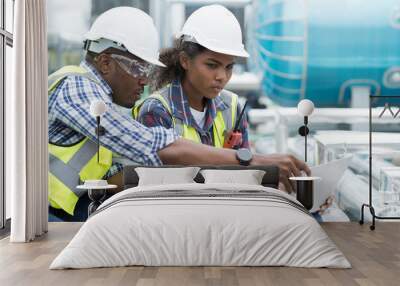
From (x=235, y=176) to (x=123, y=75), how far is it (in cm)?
157

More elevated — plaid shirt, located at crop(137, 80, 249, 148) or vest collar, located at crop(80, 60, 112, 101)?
vest collar, located at crop(80, 60, 112, 101)

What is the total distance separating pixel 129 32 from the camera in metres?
6.76

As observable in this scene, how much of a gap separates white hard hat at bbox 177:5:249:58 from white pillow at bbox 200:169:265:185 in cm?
126

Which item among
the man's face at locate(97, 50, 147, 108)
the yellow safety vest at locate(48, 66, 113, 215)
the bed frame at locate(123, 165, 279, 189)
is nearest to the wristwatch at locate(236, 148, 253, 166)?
the bed frame at locate(123, 165, 279, 189)

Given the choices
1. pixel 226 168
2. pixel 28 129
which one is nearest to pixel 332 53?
pixel 226 168

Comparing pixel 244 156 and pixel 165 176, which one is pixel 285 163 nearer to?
pixel 244 156

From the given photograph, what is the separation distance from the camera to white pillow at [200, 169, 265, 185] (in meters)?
6.14

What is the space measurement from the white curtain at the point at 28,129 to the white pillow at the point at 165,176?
912 mm

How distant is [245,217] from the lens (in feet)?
14.4

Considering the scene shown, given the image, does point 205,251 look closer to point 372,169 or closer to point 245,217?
point 245,217

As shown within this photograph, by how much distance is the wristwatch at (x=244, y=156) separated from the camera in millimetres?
6633

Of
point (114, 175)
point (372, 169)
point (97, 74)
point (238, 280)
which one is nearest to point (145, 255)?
point (238, 280)

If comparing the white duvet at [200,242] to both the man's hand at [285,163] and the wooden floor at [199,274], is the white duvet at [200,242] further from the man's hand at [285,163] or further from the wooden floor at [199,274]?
the man's hand at [285,163]

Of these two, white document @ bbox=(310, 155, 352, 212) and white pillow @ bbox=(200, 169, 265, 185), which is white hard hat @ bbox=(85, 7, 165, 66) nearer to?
white pillow @ bbox=(200, 169, 265, 185)
